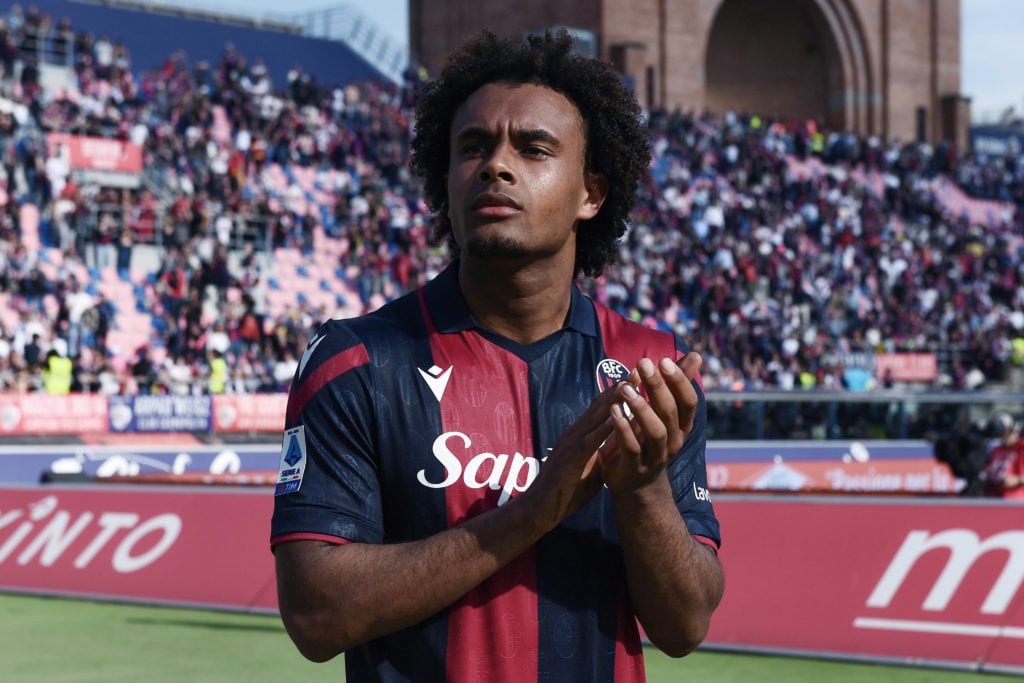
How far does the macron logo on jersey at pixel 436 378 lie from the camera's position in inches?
106

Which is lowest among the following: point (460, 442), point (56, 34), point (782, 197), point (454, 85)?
point (460, 442)

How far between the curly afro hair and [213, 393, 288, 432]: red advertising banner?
17660 millimetres

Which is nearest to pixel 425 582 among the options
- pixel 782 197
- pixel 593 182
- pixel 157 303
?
pixel 593 182

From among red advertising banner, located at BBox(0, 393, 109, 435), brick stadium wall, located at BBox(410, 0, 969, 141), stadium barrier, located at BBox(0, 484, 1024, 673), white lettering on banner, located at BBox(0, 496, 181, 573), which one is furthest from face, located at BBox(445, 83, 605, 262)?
brick stadium wall, located at BBox(410, 0, 969, 141)

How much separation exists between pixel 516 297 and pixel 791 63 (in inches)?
2297

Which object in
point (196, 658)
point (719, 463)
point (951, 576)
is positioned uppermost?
point (951, 576)

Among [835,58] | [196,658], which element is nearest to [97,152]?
[196,658]

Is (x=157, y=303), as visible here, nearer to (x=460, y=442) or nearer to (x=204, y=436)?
(x=204, y=436)

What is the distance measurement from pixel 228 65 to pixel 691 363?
32616 mm

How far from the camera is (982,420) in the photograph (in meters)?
24.4

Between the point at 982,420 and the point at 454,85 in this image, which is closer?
the point at 454,85

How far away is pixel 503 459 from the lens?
2674 mm

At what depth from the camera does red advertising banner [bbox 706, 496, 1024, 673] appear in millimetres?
7957

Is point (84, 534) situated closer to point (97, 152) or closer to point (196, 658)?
point (196, 658)
